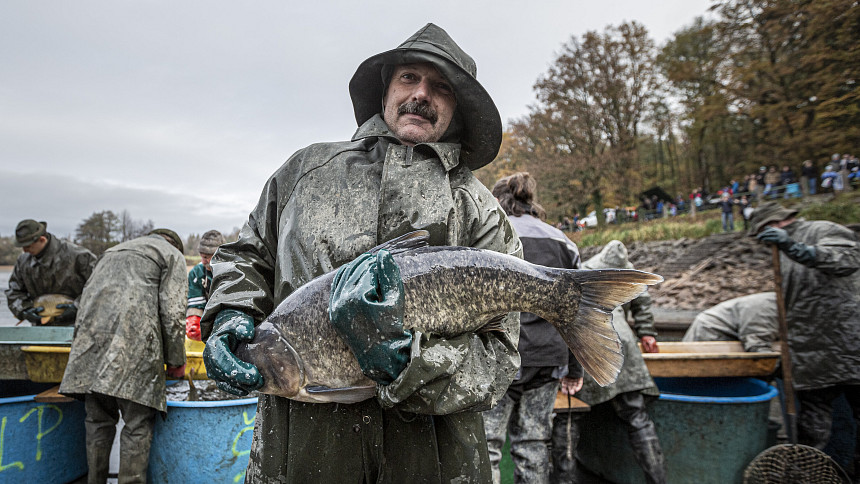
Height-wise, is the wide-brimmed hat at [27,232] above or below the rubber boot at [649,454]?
above

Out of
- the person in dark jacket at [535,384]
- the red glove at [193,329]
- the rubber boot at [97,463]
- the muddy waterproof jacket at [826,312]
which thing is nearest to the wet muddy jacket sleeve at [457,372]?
the person in dark jacket at [535,384]

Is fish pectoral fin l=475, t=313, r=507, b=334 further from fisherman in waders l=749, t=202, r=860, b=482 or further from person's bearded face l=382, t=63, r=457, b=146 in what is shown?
fisherman in waders l=749, t=202, r=860, b=482

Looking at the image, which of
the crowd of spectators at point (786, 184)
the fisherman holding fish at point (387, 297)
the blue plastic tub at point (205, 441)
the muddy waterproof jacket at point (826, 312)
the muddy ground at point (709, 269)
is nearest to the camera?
the fisherman holding fish at point (387, 297)

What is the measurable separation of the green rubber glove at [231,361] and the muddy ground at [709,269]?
20.4m

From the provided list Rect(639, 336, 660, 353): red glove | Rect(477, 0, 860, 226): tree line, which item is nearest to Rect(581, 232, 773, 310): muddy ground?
Rect(477, 0, 860, 226): tree line

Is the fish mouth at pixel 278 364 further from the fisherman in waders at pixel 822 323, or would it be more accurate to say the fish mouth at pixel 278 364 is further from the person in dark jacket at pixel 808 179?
the person in dark jacket at pixel 808 179

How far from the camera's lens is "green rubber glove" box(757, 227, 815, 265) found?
4977 millimetres

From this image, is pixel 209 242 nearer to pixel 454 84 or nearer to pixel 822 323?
pixel 454 84

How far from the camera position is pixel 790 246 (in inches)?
199

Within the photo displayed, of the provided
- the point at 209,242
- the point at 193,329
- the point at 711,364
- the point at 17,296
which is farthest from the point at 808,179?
the point at 17,296

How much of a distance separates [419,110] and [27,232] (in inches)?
278

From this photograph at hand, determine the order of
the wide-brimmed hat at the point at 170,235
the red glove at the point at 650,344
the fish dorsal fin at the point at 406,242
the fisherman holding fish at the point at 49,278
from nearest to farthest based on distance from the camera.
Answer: the fish dorsal fin at the point at 406,242 → the wide-brimmed hat at the point at 170,235 → the red glove at the point at 650,344 → the fisherman holding fish at the point at 49,278

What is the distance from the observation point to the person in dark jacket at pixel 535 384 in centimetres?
404

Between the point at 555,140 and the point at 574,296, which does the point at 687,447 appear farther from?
the point at 555,140
